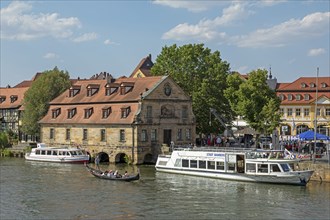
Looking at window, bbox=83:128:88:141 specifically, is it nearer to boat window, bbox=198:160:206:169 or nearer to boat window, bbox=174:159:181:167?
boat window, bbox=174:159:181:167

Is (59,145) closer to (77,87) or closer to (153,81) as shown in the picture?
(77,87)

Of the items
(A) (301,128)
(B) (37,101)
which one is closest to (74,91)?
(B) (37,101)

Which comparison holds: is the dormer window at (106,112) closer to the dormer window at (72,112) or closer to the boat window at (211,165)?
the dormer window at (72,112)

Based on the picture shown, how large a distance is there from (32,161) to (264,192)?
119ft

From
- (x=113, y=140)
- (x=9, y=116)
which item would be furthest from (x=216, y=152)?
(x=9, y=116)

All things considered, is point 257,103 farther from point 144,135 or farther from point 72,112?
point 72,112

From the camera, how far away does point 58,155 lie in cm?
7000

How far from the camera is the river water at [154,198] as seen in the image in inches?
1435

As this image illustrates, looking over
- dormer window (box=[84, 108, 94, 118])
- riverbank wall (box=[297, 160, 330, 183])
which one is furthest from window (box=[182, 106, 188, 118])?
riverbank wall (box=[297, 160, 330, 183])

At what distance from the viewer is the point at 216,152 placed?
54.1 metres

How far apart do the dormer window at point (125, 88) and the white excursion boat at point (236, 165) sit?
1364cm

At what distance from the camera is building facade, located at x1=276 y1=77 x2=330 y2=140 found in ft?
319

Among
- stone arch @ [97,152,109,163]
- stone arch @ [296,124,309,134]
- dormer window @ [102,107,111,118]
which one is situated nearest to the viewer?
dormer window @ [102,107,111,118]

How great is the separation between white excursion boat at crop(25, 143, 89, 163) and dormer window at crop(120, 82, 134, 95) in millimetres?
8854
